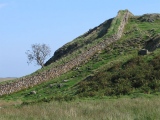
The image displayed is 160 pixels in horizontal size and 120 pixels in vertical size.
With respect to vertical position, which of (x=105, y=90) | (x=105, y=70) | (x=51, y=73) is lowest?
(x=105, y=90)

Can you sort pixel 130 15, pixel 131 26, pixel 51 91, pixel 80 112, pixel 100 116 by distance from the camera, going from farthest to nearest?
pixel 130 15
pixel 131 26
pixel 51 91
pixel 80 112
pixel 100 116

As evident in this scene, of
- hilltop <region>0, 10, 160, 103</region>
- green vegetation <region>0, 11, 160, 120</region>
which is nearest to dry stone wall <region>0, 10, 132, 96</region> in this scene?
hilltop <region>0, 10, 160, 103</region>

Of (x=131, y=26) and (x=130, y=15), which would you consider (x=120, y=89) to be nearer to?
(x=131, y=26)

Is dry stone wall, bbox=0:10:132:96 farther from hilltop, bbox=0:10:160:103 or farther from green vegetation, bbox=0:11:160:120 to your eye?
green vegetation, bbox=0:11:160:120

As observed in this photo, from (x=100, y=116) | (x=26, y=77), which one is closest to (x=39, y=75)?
(x=26, y=77)

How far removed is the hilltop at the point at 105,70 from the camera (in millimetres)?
22828

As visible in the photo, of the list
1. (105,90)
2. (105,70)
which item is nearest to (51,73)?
(105,70)

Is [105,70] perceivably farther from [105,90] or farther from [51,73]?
[51,73]

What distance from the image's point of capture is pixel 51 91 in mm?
27000

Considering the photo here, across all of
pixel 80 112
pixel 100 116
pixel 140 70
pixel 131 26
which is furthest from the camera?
pixel 131 26

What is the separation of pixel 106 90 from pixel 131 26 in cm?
2554

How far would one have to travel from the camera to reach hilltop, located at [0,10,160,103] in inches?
899

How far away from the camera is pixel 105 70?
27.7 metres

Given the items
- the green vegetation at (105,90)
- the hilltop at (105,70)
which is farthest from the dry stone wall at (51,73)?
the green vegetation at (105,90)
